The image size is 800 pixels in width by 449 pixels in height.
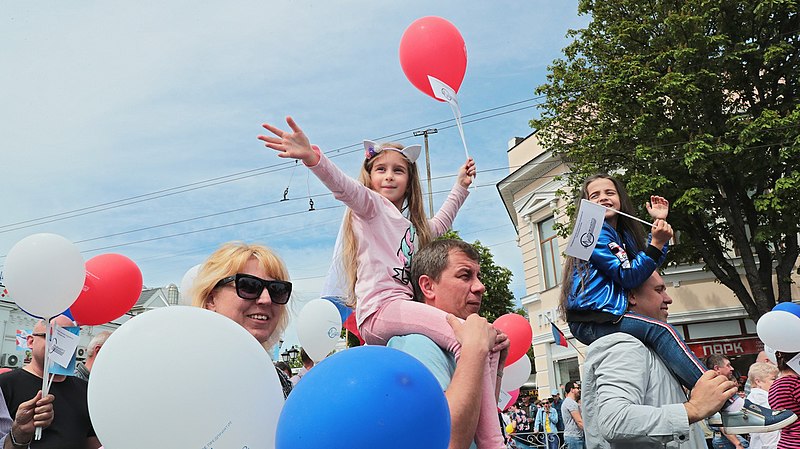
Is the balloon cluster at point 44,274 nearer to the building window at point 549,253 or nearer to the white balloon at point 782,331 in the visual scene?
the white balloon at point 782,331

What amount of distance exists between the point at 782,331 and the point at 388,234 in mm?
4744

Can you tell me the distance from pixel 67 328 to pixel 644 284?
395cm

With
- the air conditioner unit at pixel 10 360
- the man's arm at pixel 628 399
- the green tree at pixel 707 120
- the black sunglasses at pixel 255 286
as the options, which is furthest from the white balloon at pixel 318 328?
the air conditioner unit at pixel 10 360

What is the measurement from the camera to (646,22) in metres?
14.7

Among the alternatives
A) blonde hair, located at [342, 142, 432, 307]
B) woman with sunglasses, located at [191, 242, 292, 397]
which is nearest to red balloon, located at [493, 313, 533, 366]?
blonde hair, located at [342, 142, 432, 307]

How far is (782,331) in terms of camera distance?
596 centimetres

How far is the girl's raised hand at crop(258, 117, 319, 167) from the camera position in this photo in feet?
8.90

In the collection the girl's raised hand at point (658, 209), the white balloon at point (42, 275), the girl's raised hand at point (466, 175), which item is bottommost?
the girl's raised hand at point (658, 209)

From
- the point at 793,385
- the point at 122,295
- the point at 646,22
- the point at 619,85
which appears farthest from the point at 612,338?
the point at 646,22

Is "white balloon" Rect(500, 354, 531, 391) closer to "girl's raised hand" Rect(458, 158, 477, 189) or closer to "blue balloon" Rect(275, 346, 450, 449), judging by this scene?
"girl's raised hand" Rect(458, 158, 477, 189)

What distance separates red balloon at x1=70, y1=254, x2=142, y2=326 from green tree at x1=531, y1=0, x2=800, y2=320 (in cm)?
1138

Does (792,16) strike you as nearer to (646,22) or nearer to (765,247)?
(646,22)

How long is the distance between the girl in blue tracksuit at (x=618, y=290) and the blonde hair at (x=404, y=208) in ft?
2.67

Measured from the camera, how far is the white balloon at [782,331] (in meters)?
5.85
